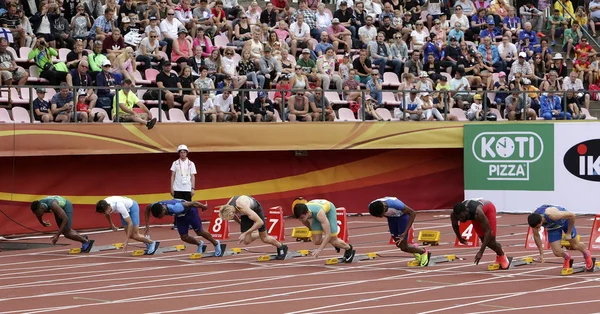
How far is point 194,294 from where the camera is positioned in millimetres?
15273

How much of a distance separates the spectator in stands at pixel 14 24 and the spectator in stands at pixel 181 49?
3866 mm

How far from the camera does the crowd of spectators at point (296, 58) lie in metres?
25.4

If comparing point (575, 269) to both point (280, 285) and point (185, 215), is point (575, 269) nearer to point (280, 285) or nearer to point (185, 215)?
point (280, 285)

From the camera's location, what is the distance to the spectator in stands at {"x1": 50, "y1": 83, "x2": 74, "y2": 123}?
23.4m

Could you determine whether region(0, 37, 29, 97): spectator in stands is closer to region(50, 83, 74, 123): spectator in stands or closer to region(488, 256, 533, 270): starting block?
region(50, 83, 74, 123): spectator in stands

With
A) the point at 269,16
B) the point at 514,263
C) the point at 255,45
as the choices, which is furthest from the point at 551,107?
the point at 514,263

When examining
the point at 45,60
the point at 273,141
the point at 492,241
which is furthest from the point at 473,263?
the point at 45,60

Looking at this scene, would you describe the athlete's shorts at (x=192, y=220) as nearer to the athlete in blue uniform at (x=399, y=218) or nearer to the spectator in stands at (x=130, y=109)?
the athlete in blue uniform at (x=399, y=218)

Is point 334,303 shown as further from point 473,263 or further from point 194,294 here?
point 473,263

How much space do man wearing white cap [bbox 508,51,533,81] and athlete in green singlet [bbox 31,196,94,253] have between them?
15089mm

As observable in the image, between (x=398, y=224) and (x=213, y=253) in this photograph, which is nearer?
(x=398, y=224)

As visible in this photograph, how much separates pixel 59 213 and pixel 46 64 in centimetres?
583

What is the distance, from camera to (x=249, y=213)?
18.5 meters

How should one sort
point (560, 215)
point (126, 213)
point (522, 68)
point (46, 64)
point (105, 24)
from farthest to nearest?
point (522, 68) → point (105, 24) → point (46, 64) → point (126, 213) → point (560, 215)
